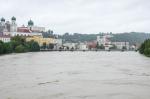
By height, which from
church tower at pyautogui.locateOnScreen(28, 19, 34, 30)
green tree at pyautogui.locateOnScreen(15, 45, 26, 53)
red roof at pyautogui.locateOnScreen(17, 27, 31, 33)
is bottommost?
green tree at pyautogui.locateOnScreen(15, 45, 26, 53)

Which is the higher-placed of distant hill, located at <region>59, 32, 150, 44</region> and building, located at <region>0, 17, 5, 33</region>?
building, located at <region>0, 17, 5, 33</region>

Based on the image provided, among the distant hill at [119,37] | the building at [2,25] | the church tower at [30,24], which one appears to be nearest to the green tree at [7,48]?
the building at [2,25]

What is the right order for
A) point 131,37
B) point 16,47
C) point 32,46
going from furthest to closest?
point 131,37 → point 32,46 → point 16,47

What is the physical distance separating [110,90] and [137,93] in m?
1.40

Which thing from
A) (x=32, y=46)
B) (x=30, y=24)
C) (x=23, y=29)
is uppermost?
(x=30, y=24)

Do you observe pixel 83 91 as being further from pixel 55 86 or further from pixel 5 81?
pixel 5 81

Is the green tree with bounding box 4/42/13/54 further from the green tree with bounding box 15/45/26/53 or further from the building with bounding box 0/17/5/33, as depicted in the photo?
the building with bounding box 0/17/5/33

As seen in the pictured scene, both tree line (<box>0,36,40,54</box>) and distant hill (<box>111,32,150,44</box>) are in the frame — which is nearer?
tree line (<box>0,36,40,54</box>)

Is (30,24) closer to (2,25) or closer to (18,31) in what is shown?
(18,31)

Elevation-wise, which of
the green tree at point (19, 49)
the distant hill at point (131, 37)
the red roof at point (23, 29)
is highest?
the red roof at point (23, 29)

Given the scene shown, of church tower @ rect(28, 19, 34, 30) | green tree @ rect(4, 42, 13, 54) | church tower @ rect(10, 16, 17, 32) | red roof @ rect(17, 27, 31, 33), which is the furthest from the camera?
church tower @ rect(28, 19, 34, 30)

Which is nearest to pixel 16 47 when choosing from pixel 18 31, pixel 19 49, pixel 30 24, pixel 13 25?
pixel 19 49

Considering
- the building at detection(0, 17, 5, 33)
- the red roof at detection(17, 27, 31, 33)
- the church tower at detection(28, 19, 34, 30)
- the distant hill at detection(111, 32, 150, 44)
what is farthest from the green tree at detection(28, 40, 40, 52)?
the distant hill at detection(111, 32, 150, 44)

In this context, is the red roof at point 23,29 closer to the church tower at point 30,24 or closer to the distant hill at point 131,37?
the church tower at point 30,24
